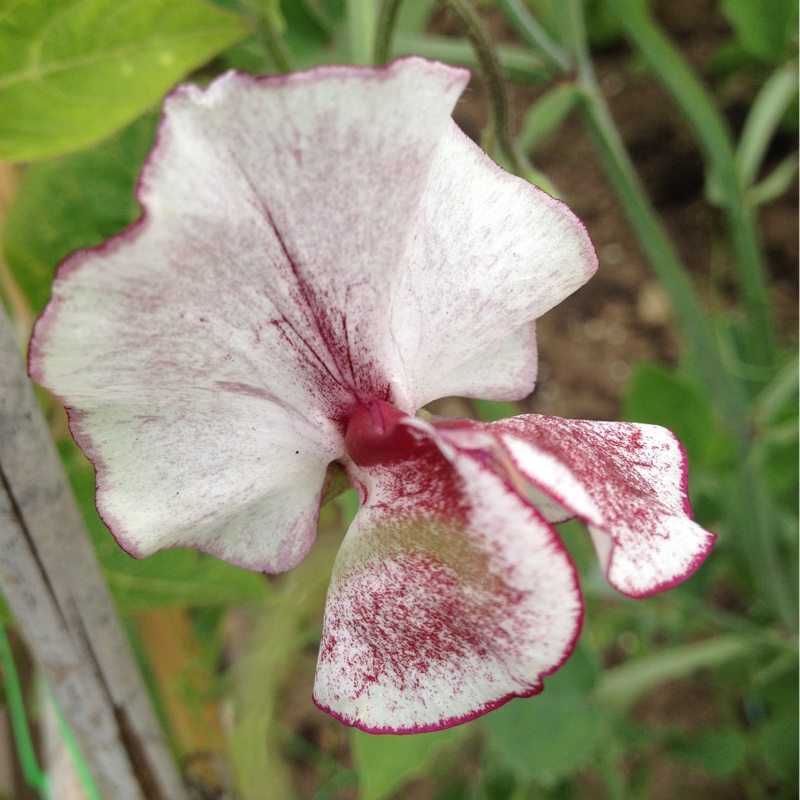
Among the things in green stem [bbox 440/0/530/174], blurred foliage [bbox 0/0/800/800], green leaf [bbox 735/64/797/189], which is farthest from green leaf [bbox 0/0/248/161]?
green leaf [bbox 735/64/797/189]

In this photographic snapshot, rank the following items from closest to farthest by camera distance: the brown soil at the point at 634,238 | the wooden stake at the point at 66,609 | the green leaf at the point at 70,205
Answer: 1. the wooden stake at the point at 66,609
2. the green leaf at the point at 70,205
3. the brown soil at the point at 634,238

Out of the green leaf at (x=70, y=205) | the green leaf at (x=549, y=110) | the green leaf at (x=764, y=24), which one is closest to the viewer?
the green leaf at (x=70, y=205)

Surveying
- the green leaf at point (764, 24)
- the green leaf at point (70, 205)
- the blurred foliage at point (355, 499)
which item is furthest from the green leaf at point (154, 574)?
the green leaf at point (764, 24)

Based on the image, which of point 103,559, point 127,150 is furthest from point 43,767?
point 127,150

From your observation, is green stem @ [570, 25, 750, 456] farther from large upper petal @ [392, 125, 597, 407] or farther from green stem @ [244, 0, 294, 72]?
large upper petal @ [392, 125, 597, 407]

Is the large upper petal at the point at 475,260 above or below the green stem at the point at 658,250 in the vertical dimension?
above

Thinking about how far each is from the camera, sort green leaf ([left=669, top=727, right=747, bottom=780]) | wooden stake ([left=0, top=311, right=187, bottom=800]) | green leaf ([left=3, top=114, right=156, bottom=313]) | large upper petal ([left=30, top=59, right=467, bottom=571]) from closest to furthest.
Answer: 1. large upper petal ([left=30, top=59, right=467, bottom=571])
2. wooden stake ([left=0, top=311, right=187, bottom=800])
3. green leaf ([left=3, top=114, right=156, bottom=313])
4. green leaf ([left=669, top=727, right=747, bottom=780])

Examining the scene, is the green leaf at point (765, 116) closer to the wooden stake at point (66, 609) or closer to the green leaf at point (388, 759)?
the green leaf at point (388, 759)
